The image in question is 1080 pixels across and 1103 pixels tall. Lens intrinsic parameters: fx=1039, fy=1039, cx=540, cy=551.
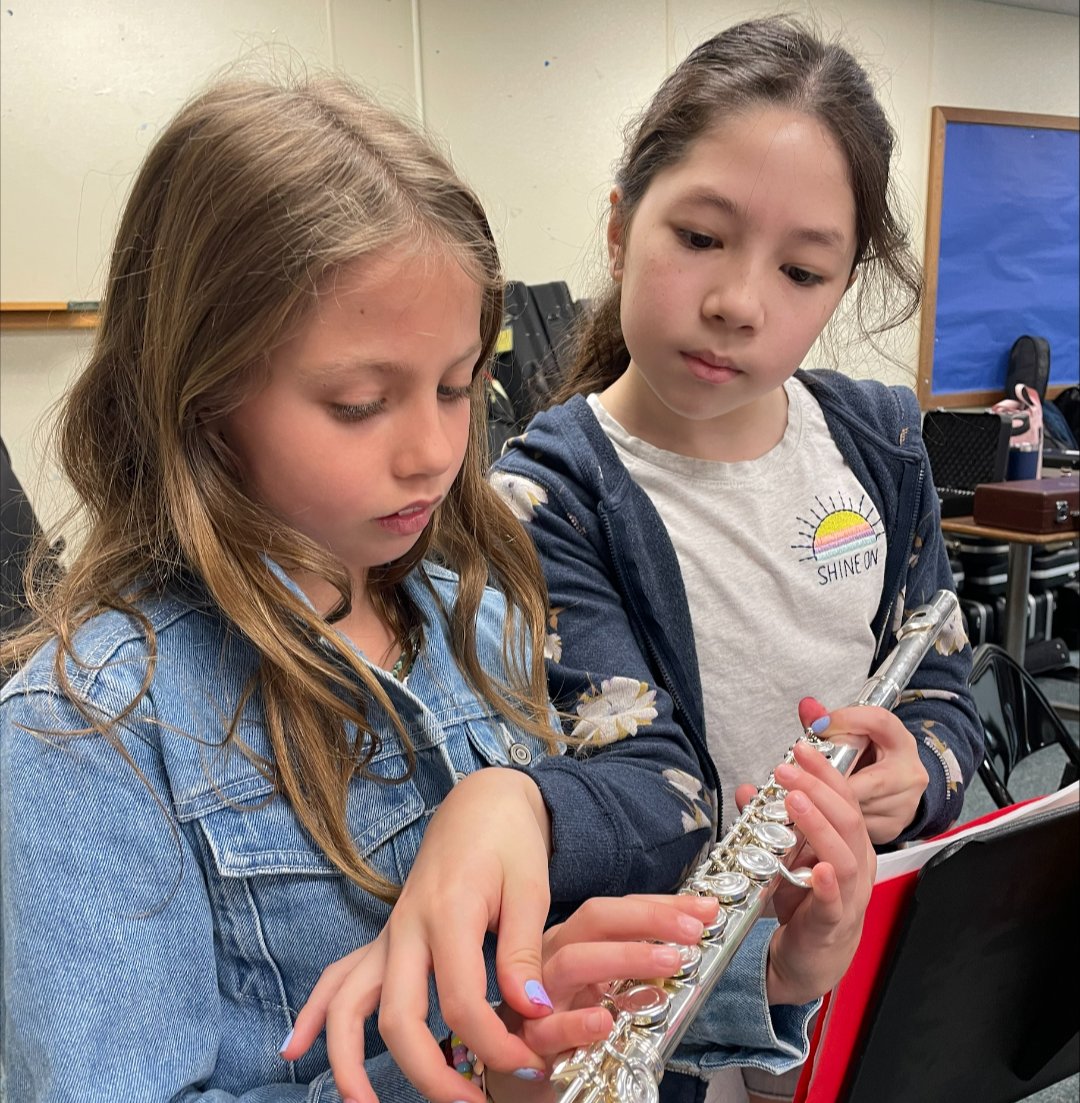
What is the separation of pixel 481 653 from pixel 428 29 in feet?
10.2

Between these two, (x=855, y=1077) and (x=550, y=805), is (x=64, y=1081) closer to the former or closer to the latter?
(x=550, y=805)

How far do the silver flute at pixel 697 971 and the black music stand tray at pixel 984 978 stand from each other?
14cm

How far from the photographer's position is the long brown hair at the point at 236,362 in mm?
591

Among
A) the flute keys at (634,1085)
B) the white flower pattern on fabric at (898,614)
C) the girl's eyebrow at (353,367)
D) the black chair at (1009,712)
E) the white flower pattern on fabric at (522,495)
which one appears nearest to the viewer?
the flute keys at (634,1085)

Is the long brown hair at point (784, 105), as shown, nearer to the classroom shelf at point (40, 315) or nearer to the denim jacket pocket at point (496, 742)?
the denim jacket pocket at point (496, 742)

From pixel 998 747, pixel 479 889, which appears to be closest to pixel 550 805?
Answer: pixel 479 889

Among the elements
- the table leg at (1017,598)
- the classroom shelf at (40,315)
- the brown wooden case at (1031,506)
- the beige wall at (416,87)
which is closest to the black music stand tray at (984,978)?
the beige wall at (416,87)

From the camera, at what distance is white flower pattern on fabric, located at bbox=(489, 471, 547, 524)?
875 mm

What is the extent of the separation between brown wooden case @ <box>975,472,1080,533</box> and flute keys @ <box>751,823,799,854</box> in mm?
2268


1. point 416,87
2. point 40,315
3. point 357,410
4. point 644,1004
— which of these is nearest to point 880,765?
point 644,1004

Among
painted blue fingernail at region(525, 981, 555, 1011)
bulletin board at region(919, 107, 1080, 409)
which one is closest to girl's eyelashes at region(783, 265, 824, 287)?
painted blue fingernail at region(525, 981, 555, 1011)

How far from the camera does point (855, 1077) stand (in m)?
0.77

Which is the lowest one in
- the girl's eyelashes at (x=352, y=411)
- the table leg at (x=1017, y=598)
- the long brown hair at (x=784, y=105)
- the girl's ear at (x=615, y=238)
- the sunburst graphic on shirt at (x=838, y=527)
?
the table leg at (x=1017, y=598)

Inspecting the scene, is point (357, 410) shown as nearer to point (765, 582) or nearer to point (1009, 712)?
point (765, 582)
